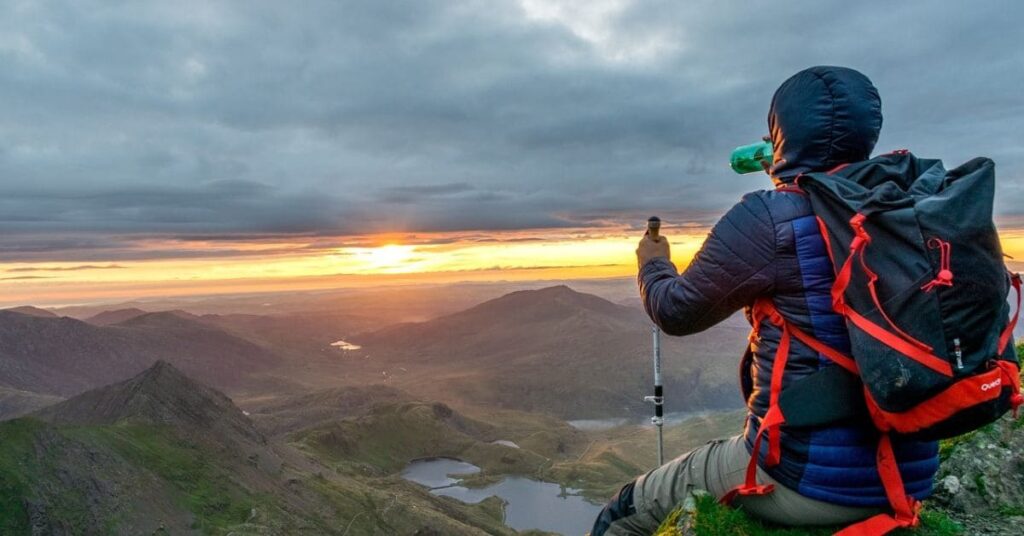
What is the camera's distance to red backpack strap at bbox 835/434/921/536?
458cm

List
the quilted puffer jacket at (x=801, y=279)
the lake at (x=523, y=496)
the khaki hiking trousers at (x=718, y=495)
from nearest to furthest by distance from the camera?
1. the quilted puffer jacket at (x=801, y=279)
2. the khaki hiking trousers at (x=718, y=495)
3. the lake at (x=523, y=496)

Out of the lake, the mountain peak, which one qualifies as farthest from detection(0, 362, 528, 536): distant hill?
the lake

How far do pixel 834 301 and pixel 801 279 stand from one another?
330mm

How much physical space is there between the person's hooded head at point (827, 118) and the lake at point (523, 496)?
12938 centimetres

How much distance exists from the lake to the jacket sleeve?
129 metres

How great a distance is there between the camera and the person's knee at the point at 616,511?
6.20 metres

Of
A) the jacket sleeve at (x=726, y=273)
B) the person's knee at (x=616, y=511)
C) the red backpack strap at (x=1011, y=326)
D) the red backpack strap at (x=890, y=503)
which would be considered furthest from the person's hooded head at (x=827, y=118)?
the person's knee at (x=616, y=511)

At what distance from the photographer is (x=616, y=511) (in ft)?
20.6

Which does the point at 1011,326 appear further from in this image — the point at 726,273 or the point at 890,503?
the point at 726,273

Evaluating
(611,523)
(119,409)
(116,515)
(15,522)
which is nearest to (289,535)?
(116,515)

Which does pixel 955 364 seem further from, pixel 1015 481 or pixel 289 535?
pixel 289 535

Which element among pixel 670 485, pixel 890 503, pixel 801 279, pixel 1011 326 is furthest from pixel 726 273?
pixel 670 485

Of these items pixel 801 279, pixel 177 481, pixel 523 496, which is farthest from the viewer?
pixel 523 496

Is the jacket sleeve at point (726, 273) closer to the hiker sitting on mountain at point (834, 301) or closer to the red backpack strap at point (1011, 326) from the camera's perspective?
the hiker sitting on mountain at point (834, 301)
